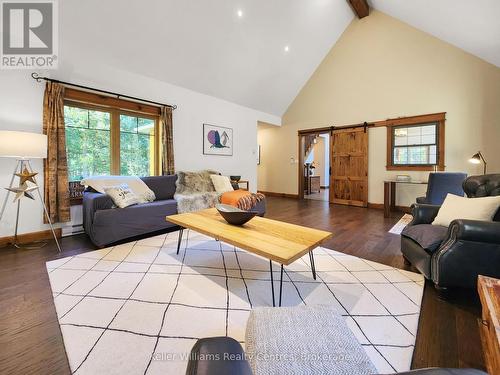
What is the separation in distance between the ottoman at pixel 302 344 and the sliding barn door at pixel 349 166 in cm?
550

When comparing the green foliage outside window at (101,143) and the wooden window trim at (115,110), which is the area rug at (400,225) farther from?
the green foliage outside window at (101,143)

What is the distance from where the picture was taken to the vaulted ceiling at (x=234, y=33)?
125 inches

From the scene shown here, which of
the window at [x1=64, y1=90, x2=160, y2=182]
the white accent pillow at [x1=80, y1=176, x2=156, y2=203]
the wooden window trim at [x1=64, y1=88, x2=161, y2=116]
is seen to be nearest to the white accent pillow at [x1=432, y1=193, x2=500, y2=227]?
the white accent pillow at [x1=80, y1=176, x2=156, y2=203]

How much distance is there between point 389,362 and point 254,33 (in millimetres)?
5099

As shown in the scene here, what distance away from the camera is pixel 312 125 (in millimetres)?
6566

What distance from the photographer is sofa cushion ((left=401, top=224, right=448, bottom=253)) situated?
5.94 feet

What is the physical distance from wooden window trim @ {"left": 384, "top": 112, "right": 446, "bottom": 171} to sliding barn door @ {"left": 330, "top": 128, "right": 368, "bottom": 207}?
1.63 feet

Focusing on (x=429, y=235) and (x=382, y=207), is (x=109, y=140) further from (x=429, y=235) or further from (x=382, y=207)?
(x=382, y=207)

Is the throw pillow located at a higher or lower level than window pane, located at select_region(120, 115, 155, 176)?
lower

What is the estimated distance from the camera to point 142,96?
4.10m

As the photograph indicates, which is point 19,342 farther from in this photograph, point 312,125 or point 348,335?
point 312,125

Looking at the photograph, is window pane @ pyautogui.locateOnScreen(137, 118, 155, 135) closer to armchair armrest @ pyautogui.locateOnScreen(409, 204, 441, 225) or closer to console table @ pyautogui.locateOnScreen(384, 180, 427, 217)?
armchair armrest @ pyautogui.locateOnScreen(409, 204, 441, 225)

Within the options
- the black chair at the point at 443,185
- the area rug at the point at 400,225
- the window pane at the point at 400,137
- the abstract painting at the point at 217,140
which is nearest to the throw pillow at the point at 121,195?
the abstract painting at the point at 217,140

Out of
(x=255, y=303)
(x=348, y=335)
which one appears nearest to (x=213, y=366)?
(x=348, y=335)
